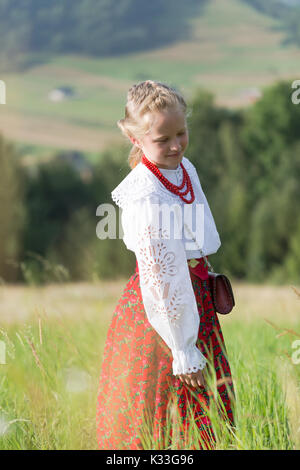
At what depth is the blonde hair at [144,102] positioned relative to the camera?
2128 millimetres

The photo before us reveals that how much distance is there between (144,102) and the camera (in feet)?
7.04

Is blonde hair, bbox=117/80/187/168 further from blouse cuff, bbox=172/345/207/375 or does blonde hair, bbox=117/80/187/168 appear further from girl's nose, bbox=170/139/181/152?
blouse cuff, bbox=172/345/207/375

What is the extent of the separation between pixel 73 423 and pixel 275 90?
54.6 ft

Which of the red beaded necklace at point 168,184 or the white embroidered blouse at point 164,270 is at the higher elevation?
the red beaded necklace at point 168,184

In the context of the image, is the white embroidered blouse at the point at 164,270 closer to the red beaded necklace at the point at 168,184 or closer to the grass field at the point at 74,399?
the red beaded necklace at the point at 168,184

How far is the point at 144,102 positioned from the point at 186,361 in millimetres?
898

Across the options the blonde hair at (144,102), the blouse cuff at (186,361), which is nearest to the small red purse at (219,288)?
the blouse cuff at (186,361)

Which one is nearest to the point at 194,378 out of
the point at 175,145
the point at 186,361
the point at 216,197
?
the point at 186,361

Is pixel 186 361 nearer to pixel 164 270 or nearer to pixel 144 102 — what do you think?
pixel 164 270

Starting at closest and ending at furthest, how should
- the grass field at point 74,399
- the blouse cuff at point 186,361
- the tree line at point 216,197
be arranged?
the blouse cuff at point 186,361, the grass field at point 74,399, the tree line at point 216,197

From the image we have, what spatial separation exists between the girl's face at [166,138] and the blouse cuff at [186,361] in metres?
0.66

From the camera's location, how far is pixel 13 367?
277 centimetres
